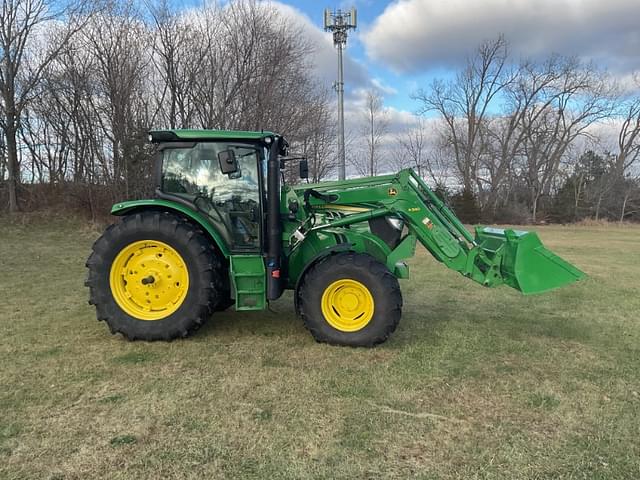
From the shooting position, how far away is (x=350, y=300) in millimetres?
4816

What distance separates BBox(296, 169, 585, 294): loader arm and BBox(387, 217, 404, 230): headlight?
0.11m

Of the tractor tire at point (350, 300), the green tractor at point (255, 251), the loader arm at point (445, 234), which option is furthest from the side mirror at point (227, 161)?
the tractor tire at point (350, 300)

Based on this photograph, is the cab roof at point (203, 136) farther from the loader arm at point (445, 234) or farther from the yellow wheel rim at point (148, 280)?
the yellow wheel rim at point (148, 280)

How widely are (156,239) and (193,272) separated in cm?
52

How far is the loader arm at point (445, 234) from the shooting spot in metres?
Result: 4.78

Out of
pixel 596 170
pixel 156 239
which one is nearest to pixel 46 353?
pixel 156 239

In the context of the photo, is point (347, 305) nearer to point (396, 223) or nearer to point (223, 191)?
point (396, 223)

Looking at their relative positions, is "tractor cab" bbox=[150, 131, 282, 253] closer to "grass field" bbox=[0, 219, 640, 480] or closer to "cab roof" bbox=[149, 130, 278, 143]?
"cab roof" bbox=[149, 130, 278, 143]

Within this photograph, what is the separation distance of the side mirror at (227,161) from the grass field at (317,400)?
1791mm

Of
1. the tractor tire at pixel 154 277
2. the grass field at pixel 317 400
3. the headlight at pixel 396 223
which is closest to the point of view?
the grass field at pixel 317 400

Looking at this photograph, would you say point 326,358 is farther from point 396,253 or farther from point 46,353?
point 46,353

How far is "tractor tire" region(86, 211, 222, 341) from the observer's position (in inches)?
190

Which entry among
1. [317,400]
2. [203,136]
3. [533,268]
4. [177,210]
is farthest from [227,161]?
[533,268]

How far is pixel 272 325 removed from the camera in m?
5.66
